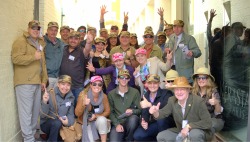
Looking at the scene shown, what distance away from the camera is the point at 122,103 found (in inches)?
207

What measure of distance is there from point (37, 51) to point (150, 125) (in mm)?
2057

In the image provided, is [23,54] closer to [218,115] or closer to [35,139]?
[35,139]

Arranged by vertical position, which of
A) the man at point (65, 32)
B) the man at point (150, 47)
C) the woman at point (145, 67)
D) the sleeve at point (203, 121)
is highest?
the man at point (65, 32)

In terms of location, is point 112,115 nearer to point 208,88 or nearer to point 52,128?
point 52,128

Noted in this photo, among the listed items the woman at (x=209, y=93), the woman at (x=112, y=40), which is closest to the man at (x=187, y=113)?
the woman at (x=209, y=93)

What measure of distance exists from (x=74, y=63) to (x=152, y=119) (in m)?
1.61

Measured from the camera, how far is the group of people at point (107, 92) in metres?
4.46

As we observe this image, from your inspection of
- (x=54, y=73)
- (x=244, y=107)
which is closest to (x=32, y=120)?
(x=54, y=73)

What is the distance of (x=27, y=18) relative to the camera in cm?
582

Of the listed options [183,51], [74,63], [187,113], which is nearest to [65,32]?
[74,63]

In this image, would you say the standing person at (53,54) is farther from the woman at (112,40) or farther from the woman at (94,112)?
the woman at (112,40)

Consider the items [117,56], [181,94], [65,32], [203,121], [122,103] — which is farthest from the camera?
[65,32]

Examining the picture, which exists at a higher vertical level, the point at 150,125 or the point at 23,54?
the point at 23,54

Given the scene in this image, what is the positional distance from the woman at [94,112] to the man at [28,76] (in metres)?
0.69
